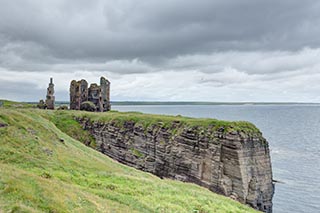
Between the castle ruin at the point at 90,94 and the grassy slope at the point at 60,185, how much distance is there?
80668mm

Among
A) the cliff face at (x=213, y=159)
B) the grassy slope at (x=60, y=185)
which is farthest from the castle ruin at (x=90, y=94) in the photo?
the grassy slope at (x=60, y=185)

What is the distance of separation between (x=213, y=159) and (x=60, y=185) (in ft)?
126

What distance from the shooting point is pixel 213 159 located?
181 feet

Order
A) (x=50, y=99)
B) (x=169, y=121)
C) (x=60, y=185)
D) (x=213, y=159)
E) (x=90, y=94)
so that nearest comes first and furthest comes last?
(x=60, y=185)
(x=213, y=159)
(x=169, y=121)
(x=50, y=99)
(x=90, y=94)

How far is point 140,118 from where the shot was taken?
81.9 m

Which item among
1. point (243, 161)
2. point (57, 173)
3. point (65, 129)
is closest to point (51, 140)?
point (57, 173)

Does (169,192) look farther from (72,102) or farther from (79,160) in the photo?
(72,102)

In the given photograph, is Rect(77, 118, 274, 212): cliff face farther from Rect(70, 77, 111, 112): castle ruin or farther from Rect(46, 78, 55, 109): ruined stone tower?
Rect(46, 78, 55, 109): ruined stone tower

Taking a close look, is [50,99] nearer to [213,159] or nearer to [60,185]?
[213,159]

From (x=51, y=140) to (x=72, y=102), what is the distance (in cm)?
8902

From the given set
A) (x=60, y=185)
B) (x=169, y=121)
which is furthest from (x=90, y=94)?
(x=60, y=185)

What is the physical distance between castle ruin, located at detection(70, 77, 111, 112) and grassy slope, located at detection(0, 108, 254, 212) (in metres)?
80.7

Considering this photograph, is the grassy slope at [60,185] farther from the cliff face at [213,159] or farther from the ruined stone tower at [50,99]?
the ruined stone tower at [50,99]

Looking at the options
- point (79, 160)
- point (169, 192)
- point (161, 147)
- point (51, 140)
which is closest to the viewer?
point (169, 192)
